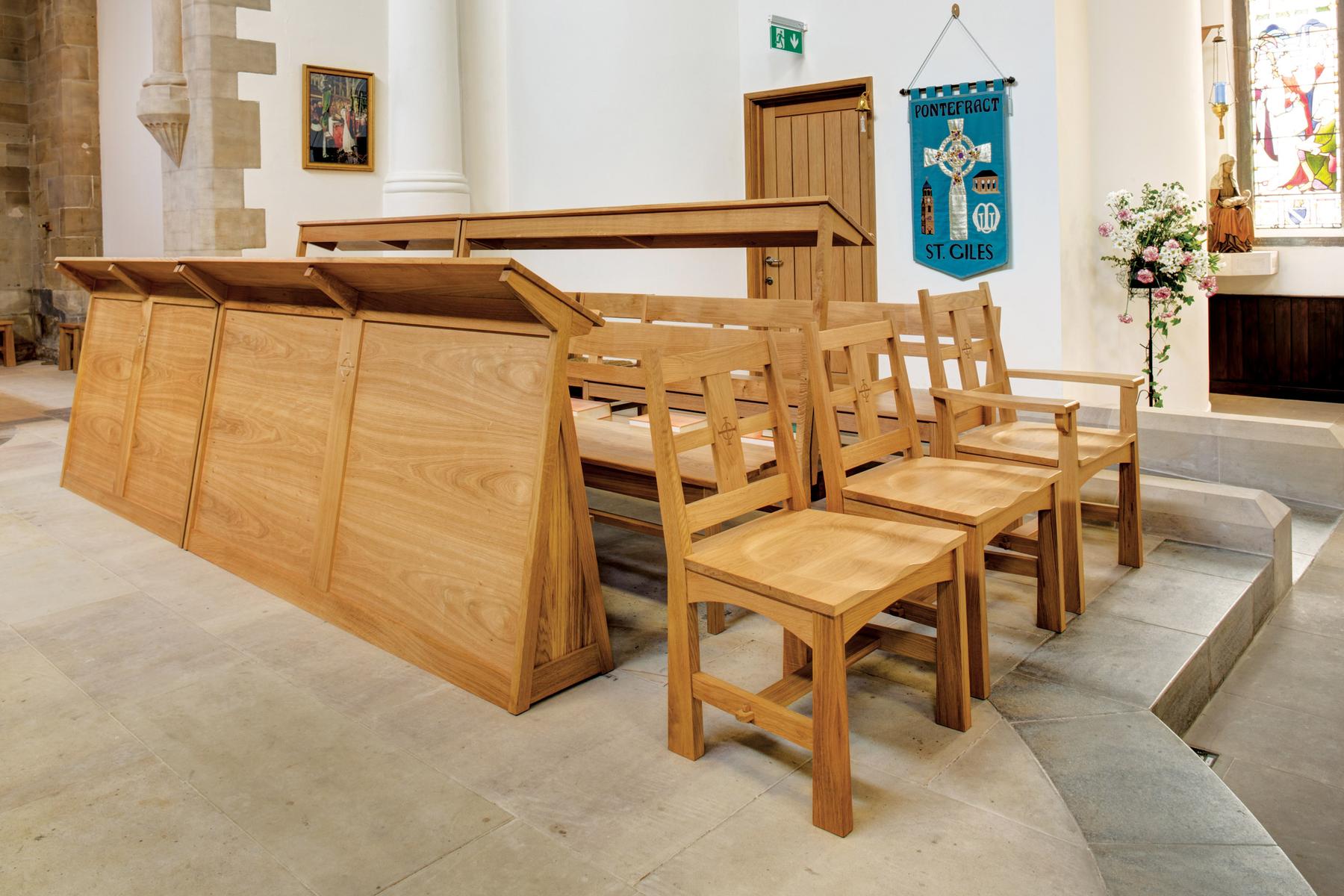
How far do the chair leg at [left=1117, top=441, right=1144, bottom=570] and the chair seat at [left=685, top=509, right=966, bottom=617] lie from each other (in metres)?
1.23

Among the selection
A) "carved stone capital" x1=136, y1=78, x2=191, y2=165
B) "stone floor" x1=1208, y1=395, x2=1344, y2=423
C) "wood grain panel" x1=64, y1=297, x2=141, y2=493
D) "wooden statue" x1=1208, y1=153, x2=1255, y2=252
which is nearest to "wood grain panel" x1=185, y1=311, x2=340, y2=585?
"wood grain panel" x1=64, y1=297, x2=141, y2=493

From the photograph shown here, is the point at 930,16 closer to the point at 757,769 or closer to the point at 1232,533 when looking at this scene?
the point at 1232,533

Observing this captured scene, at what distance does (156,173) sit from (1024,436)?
24.6 ft

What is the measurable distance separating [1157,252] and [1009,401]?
3.31 metres

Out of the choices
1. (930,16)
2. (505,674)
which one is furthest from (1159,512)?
(930,16)

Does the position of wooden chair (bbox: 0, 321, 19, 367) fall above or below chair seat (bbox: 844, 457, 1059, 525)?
above

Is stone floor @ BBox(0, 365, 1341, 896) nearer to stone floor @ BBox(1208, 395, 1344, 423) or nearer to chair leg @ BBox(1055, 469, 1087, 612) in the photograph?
chair leg @ BBox(1055, 469, 1087, 612)

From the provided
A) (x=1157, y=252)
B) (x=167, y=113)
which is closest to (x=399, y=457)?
(x=1157, y=252)

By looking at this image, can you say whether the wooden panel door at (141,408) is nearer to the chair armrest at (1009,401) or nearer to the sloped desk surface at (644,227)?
the sloped desk surface at (644,227)

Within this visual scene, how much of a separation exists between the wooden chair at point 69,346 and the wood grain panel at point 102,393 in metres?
5.08

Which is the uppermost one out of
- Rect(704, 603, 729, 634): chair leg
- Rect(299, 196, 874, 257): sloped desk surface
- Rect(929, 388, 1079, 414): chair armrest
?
Rect(299, 196, 874, 257): sloped desk surface

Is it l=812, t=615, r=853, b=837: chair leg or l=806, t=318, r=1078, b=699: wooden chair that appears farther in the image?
l=806, t=318, r=1078, b=699: wooden chair

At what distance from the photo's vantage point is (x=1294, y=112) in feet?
26.1

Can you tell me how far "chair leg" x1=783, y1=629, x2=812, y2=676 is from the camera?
2.39m
